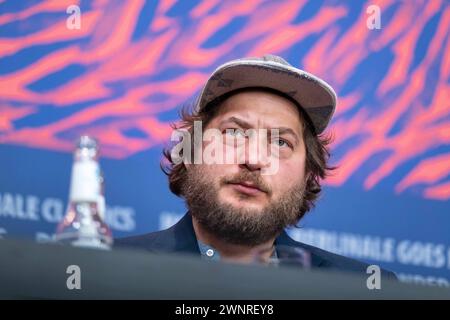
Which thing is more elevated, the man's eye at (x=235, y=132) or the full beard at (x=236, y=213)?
the man's eye at (x=235, y=132)

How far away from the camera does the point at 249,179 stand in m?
1.69

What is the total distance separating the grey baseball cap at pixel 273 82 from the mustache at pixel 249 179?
20 centimetres

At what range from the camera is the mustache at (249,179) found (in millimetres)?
1692

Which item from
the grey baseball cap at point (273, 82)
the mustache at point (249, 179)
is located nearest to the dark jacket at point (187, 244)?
the mustache at point (249, 179)

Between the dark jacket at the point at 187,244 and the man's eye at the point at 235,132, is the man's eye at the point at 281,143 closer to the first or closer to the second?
the man's eye at the point at 235,132

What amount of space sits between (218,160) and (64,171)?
36cm

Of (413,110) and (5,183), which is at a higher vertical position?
(413,110)

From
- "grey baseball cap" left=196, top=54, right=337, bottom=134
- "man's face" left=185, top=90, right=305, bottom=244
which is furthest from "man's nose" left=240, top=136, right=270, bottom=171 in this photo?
"grey baseball cap" left=196, top=54, right=337, bottom=134

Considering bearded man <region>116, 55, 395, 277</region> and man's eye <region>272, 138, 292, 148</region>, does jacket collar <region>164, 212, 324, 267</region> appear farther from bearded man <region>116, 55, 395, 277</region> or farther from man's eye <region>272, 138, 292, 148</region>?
man's eye <region>272, 138, 292, 148</region>

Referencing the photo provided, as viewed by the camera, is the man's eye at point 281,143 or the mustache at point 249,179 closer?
the mustache at point 249,179

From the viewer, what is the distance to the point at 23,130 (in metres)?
1.88

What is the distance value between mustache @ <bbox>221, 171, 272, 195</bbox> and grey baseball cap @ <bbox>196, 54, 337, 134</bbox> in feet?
0.66

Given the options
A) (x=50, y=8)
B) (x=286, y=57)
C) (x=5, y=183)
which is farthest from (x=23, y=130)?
(x=286, y=57)
